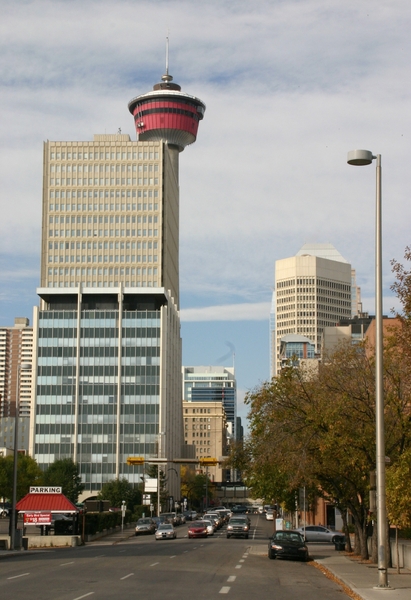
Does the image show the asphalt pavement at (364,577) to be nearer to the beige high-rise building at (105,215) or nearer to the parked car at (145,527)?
the parked car at (145,527)

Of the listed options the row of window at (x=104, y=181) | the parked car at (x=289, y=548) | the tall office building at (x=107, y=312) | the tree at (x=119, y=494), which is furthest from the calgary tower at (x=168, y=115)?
the parked car at (x=289, y=548)

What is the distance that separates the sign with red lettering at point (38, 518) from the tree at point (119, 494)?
223ft

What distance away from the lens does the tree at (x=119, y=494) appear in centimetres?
12425

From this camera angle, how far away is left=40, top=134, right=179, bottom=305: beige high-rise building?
154m

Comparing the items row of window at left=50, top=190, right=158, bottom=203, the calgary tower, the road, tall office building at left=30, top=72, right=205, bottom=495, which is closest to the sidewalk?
the road

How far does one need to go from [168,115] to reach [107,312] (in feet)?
198

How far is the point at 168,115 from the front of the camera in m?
188

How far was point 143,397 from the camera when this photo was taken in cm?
14450

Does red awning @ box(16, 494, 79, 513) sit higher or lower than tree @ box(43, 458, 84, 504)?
higher

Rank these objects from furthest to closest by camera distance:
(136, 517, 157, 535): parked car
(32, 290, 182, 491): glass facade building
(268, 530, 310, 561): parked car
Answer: (32, 290, 182, 491): glass facade building < (136, 517, 157, 535): parked car < (268, 530, 310, 561): parked car

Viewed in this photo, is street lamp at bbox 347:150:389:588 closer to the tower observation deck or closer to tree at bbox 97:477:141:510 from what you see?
tree at bbox 97:477:141:510

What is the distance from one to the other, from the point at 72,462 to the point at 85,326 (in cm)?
2538

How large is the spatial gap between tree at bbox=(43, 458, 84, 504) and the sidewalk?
93.7 metres

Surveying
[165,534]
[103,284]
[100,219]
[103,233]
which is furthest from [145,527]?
[100,219]
